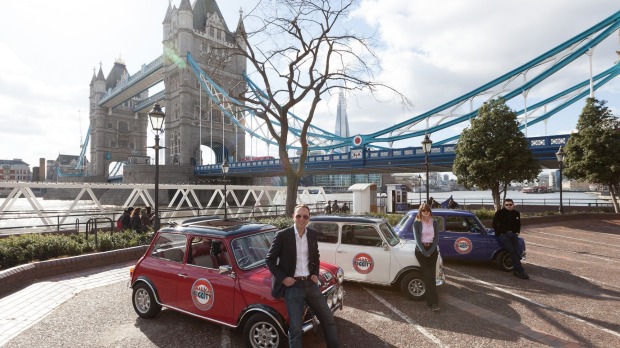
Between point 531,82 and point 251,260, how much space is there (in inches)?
1684

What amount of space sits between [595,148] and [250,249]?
89.0 ft

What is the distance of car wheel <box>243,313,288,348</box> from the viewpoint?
173 inches

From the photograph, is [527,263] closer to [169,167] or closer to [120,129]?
[169,167]

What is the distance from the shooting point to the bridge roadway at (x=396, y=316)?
5.11 metres


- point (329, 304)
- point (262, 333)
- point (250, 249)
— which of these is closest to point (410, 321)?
point (329, 304)

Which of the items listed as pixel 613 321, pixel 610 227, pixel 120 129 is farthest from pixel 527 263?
pixel 120 129

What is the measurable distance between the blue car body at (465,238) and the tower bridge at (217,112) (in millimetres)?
9225

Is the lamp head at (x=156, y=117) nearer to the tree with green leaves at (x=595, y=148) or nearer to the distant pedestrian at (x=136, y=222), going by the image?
the distant pedestrian at (x=136, y=222)

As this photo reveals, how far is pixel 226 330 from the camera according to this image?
5.39 m

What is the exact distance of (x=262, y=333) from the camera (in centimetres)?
452

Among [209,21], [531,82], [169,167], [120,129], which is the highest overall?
[209,21]

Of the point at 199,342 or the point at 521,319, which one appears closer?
the point at 199,342

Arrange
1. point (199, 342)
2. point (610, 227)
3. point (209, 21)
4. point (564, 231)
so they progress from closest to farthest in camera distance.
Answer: point (199, 342) < point (564, 231) < point (610, 227) < point (209, 21)

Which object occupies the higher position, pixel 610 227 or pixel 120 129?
pixel 120 129
